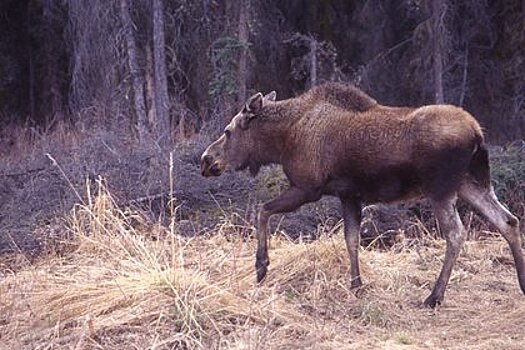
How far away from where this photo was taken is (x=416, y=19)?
24.8 metres

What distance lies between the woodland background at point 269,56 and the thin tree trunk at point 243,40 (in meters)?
0.03

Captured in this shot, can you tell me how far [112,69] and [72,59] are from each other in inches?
134

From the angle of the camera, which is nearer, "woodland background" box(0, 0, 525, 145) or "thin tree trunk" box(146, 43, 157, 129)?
"woodland background" box(0, 0, 525, 145)

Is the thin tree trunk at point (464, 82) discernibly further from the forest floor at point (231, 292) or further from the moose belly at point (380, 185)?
the moose belly at point (380, 185)

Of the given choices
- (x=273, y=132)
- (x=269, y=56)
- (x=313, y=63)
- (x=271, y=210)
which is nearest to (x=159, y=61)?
(x=313, y=63)

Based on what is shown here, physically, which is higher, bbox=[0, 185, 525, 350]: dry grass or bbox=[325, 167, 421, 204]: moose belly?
bbox=[325, 167, 421, 204]: moose belly

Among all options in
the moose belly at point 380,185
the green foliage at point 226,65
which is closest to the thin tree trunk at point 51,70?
the green foliage at point 226,65

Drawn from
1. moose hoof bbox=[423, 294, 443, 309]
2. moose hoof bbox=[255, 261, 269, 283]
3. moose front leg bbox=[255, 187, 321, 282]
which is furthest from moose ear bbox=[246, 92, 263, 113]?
moose hoof bbox=[423, 294, 443, 309]

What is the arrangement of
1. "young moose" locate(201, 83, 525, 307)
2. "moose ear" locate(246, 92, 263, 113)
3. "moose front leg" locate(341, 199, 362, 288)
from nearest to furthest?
"young moose" locate(201, 83, 525, 307) < "moose front leg" locate(341, 199, 362, 288) < "moose ear" locate(246, 92, 263, 113)

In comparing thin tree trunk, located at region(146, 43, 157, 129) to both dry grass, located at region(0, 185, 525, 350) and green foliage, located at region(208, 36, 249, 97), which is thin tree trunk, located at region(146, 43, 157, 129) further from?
dry grass, located at region(0, 185, 525, 350)

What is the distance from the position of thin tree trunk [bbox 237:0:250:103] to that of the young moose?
42.2 feet

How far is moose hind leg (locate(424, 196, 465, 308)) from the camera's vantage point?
25.3 ft

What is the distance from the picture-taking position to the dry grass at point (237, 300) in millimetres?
6645

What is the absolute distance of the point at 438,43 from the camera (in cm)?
2152
